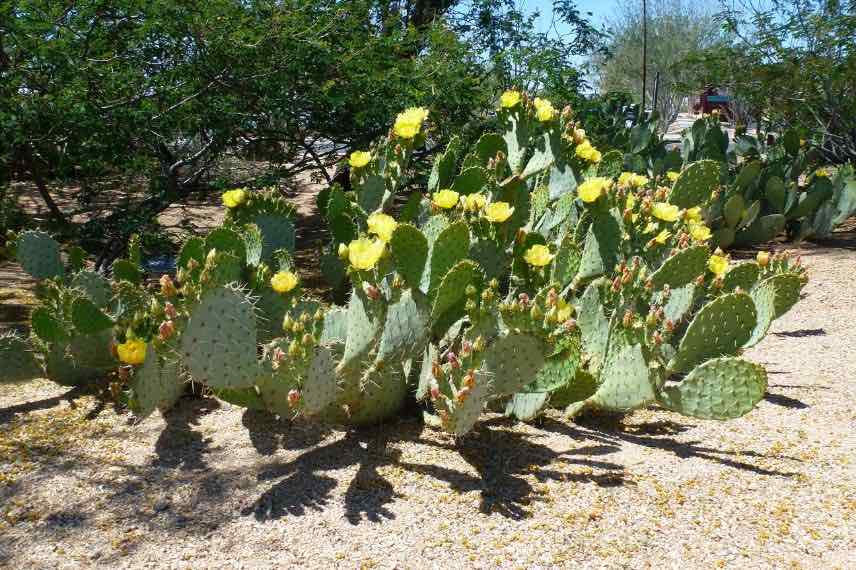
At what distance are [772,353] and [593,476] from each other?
2.04m

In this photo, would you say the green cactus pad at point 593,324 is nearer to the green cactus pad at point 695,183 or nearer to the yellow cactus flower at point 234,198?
the green cactus pad at point 695,183

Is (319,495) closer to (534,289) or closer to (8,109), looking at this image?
(534,289)

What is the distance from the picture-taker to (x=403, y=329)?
2566 millimetres

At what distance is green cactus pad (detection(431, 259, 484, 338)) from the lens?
2.66 meters

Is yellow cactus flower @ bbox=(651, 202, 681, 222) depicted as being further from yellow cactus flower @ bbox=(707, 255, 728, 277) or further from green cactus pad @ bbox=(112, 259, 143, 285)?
green cactus pad @ bbox=(112, 259, 143, 285)

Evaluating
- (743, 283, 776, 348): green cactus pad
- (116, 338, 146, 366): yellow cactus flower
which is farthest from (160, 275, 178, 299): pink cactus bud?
(743, 283, 776, 348): green cactus pad

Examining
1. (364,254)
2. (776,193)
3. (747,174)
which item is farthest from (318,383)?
(776,193)

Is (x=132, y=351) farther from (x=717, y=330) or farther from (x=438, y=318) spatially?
(x=717, y=330)

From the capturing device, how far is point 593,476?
2559 mm

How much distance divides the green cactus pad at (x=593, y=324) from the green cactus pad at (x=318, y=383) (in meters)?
1.08

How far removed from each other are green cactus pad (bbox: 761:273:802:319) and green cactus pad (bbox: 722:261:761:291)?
0.67 feet

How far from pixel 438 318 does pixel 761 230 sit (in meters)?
4.43

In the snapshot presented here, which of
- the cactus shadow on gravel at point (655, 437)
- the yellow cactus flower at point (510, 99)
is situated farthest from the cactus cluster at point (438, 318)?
the yellow cactus flower at point (510, 99)

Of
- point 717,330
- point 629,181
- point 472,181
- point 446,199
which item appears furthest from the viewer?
point 472,181
